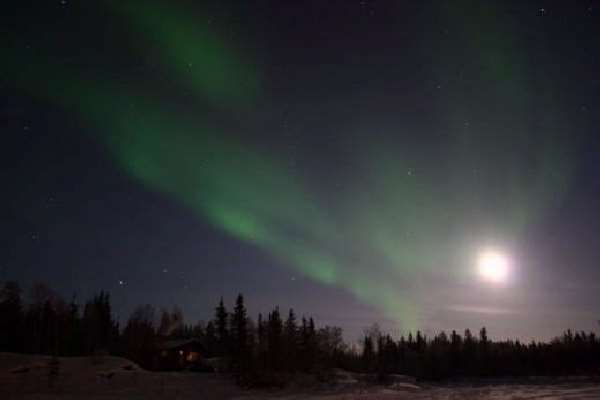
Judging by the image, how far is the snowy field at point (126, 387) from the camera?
130 ft

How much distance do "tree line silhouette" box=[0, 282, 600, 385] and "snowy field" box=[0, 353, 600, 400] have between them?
17.2ft

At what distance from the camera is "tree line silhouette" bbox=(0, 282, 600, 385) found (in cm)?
6525

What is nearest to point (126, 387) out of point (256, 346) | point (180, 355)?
point (180, 355)

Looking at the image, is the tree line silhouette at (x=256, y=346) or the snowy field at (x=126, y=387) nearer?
the snowy field at (x=126, y=387)

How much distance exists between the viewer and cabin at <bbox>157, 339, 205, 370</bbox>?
68.6 m

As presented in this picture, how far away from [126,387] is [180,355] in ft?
85.8

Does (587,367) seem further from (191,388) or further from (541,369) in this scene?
(191,388)

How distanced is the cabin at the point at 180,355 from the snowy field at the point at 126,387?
11871 millimetres

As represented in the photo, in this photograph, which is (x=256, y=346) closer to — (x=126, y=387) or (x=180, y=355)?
(x=180, y=355)

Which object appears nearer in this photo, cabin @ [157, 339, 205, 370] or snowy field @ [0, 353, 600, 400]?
snowy field @ [0, 353, 600, 400]

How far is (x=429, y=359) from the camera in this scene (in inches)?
4931

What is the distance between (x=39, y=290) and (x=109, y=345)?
21344mm

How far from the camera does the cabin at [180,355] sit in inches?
2702

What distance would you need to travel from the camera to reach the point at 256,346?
98.2 m
